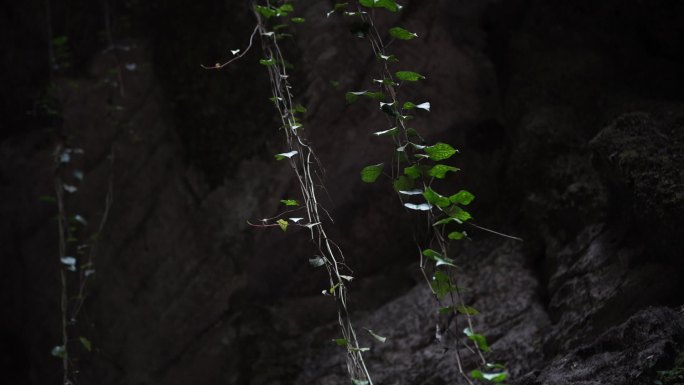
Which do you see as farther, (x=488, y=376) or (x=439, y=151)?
(x=439, y=151)

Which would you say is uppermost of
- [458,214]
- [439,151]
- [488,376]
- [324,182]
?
[439,151]

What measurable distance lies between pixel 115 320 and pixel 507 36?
1.87 meters

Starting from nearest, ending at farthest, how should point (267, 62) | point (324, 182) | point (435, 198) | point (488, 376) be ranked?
point (488, 376), point (435, 198), point (267, 62), point (324, 182)

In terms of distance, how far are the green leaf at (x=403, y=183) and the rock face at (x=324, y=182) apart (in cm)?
72

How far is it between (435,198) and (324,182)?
3.53ft

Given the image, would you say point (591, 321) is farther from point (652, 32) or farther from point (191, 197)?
point (191, 197)

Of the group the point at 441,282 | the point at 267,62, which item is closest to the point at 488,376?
the point at 441,282

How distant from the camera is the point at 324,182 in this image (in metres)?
2.42

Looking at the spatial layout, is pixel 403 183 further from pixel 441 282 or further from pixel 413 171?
pixel 441 282

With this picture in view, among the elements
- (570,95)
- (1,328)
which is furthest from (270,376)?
(570,95)

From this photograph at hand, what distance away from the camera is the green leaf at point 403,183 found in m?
1.47

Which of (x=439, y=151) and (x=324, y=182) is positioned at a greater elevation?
(x=439, y=151)

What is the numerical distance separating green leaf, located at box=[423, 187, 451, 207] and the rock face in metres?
0.73

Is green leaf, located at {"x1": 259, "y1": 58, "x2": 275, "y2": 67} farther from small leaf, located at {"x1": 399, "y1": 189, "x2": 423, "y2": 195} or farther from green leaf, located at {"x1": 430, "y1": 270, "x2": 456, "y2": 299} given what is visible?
green leaf, located at {"x1": 430, "y1": 270, "x2": 456, "y2": 299}
